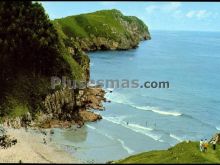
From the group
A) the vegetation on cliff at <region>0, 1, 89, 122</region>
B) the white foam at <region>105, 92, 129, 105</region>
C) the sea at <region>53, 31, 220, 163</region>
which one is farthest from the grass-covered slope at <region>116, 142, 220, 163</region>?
the white foam at <region>105, 92, 129, 105</region>

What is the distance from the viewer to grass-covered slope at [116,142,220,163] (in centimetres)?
4967

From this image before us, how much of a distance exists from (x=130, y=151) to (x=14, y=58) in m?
28.8

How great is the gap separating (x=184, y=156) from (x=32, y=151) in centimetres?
2487

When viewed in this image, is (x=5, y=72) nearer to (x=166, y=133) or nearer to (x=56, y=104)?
(x=56, y=104)

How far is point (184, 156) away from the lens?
51250 millimetres

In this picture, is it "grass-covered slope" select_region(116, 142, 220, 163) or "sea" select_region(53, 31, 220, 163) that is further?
"sea" select_region(53, 31, 220, 163)

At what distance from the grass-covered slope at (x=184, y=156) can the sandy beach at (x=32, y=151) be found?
46.1 ft

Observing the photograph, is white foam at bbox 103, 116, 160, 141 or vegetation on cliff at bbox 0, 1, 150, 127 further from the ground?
vegetation on cliff at bbox 0, 1, 150, 127

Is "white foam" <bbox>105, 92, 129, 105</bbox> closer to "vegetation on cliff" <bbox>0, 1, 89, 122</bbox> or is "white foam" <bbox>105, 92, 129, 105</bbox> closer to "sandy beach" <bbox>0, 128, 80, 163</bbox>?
"vegetation on cliff" <bbox>0, 1, 89, 122</bbox>

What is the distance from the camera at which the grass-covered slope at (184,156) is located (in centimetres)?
4967

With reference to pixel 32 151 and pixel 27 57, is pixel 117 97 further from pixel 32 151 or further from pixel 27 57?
pixel 32 151

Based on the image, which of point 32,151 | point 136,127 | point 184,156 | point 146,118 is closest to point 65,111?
point 136,127

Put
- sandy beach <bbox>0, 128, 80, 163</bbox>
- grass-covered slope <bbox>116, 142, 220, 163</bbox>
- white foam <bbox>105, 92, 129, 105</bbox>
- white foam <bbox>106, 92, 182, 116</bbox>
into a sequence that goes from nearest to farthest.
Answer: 1. grass-covered slope <bbox>116, 142, 220, 163</bbox>
2. sandy beach <bbox>0, 128, 80, 163</bbox>
3. white foam <bbox>106, 92, 182, 116</bbox>
4. white foam <bbox>105, 92, 129, 105</bbox>

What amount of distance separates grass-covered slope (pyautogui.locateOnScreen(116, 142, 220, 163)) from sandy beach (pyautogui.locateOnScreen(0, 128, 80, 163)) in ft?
46.1
